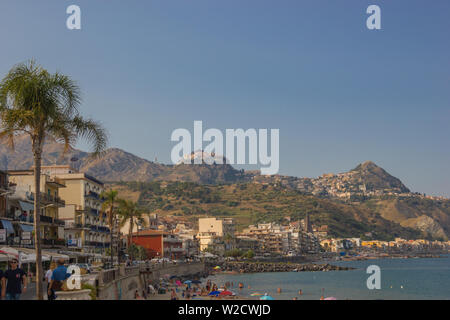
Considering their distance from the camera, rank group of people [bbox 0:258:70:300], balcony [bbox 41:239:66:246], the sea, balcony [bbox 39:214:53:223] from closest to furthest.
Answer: group of people [bbox 0:258:70:300]
balcony [bbox 41:239:66:246]
balcony [bbox 39:214:53:223]
the sea

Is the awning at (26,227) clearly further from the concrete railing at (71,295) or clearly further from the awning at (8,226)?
the concrete railing at (71,295)

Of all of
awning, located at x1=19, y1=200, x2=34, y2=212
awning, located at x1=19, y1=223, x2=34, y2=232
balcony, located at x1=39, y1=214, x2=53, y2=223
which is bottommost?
awning, located at x1=19, y1=223, x2=34, y2=232

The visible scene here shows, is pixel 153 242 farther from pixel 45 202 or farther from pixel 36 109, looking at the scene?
pixel 36 109

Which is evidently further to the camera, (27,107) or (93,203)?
(93,203)

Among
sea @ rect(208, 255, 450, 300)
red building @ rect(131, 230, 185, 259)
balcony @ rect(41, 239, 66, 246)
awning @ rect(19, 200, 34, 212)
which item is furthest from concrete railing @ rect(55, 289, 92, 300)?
red building @ rect(131, 230, 185, 259)

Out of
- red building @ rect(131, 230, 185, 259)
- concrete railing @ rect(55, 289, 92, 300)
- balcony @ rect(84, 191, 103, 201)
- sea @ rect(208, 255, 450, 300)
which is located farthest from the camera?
red building @ rect(131, 230, 185, 259)

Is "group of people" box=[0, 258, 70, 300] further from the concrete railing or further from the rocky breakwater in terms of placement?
the rocky breakwater

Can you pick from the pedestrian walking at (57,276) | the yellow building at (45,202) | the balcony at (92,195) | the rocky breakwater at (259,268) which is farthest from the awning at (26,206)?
the rocky breakwater at (259,268)

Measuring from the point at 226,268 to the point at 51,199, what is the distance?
279 feet

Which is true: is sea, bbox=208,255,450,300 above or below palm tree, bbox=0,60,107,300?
below

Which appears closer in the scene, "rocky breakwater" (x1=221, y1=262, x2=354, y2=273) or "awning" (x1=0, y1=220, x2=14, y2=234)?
"awning" (x1=0, y1=220, x2=14, y2=234)
